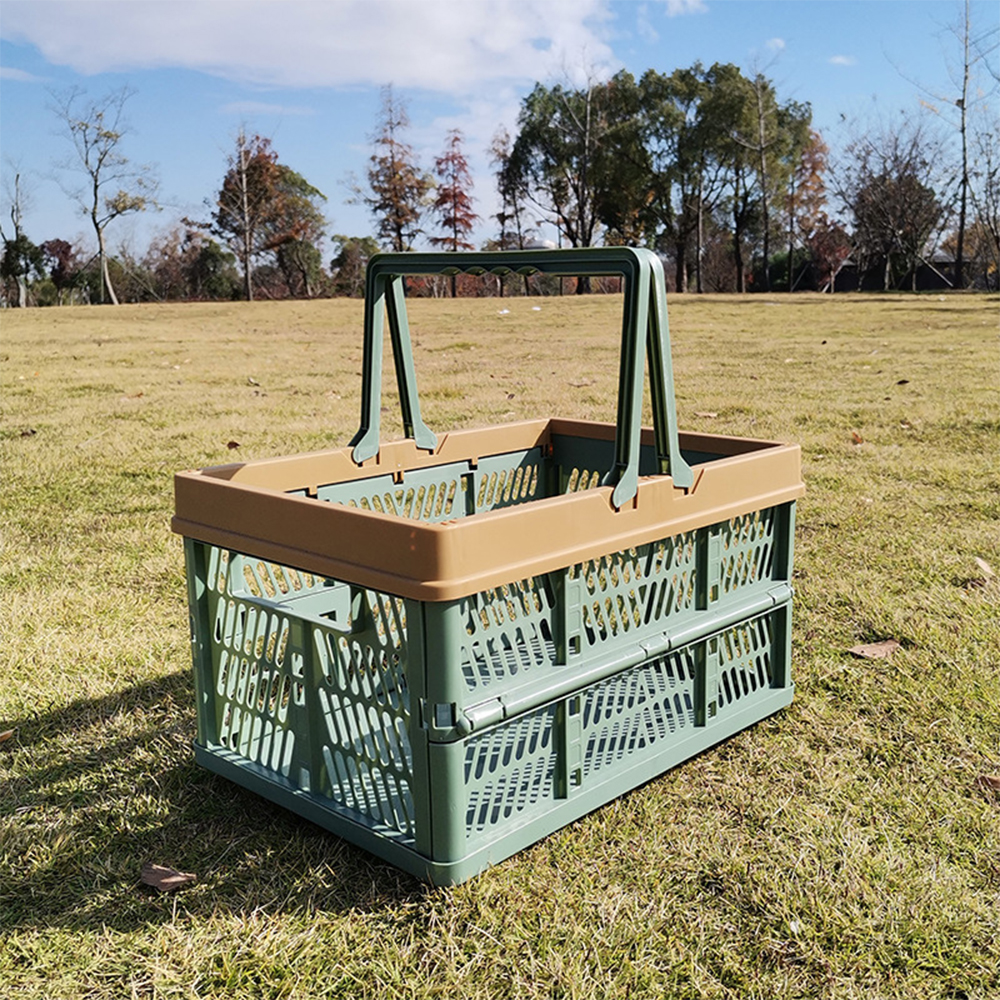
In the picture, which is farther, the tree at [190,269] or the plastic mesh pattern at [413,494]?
the tree at [190,269]

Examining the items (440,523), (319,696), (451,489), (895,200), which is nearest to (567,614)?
(440,523)

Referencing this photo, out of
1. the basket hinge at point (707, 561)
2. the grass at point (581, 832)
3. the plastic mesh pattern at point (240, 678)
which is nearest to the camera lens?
the grass at point (581, 832)

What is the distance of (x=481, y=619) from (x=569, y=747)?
0.36 m

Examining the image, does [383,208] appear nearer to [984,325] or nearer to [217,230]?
[217,230]

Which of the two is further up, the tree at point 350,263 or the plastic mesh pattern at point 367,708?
the tree at point 350,263

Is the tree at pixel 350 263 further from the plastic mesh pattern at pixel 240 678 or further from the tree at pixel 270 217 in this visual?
the plastic mesh pattern at pixel 240 678

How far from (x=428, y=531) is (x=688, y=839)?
853 mm

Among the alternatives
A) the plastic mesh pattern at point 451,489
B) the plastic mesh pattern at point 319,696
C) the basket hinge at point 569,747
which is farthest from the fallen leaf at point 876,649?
the plastic mesh pattern at point 319,696

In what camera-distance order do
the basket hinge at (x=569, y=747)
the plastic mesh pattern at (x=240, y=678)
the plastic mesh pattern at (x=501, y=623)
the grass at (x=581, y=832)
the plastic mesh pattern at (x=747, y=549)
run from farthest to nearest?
the plastic mesh pattern at (x=747, y=549) < the plastic mesh pattern at (x=240, y=678) < the basket hinge at (x=569, y=747) < the plastic mesh pattern at (x=501, y=623) < the grass at (x=581, y=832)

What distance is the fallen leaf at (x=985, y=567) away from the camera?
11.7ft

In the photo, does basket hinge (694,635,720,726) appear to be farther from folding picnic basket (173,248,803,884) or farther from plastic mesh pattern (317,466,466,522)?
plastic mesh pattern (317,466,466,522)

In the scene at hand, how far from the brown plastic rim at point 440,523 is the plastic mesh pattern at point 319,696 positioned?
100 mm

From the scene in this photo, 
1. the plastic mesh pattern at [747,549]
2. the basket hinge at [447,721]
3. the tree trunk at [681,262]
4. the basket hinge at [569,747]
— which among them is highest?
the tree trunk at [681,262]

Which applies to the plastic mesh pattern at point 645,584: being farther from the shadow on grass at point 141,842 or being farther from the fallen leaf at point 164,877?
the fallen leaf at point 164,877
